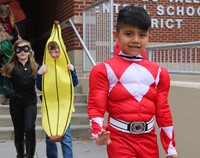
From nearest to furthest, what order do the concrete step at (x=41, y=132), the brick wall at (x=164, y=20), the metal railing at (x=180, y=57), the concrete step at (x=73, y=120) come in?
the metal railing at (x=180, y=57) < the concrete step at (x=41, y=132) < the concrete step at (x=73, y=120) < the brick wall at (x=164, y=20)

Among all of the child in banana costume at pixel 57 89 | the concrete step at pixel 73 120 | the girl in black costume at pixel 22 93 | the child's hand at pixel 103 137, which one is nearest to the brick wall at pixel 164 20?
the concrete step at pixel 73 120

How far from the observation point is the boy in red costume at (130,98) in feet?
10.4

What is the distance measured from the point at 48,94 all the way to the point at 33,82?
483 millimetres

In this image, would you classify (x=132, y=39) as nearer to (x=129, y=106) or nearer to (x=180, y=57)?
(x=129, y=106)

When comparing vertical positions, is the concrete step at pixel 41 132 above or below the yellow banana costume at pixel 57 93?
below

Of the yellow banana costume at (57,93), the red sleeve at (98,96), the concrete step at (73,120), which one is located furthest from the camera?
the concrete step at (73,120)

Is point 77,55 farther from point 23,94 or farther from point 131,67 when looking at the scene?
point 131,67

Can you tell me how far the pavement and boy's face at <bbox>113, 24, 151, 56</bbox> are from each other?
3702 mm

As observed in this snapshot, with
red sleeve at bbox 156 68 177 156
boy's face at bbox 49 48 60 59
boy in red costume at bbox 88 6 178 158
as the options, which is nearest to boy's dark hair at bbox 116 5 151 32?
boy in red costume at bbox 88 6 178 158

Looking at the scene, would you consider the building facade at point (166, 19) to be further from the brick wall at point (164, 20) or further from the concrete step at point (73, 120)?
the concrete step at point (73, 120)

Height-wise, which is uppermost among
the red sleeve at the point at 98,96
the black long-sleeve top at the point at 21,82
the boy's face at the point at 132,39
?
the boy's face at the point at 132,39

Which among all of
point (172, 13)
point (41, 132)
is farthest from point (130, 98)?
point (172, 13)

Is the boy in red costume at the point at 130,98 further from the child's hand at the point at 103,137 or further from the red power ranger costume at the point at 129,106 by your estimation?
the child's hand at the point at 103,137

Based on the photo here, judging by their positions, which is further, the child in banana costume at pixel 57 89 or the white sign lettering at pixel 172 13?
the white sign lettering at pixel 172 13
